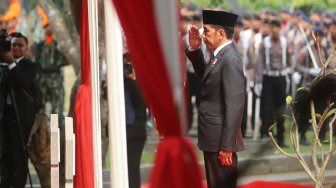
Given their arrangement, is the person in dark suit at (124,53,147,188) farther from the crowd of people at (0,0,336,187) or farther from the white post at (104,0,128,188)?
the white post at (104,0,128,188)

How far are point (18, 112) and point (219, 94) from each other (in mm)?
3932

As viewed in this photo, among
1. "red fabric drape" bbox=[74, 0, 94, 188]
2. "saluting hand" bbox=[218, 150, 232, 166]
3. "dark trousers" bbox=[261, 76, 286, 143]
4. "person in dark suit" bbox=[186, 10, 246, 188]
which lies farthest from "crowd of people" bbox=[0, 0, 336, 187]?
"saluting hand" bbox=[218, 150, 232, 166]

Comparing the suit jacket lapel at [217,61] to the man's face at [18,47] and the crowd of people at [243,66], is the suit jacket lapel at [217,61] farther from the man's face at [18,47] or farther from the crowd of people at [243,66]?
the man's face at [18,47]

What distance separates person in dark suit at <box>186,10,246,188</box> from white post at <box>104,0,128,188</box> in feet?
1.58

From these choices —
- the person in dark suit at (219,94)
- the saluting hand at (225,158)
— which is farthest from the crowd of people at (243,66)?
the saluting hand at (225,158)

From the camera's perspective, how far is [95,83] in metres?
7.57

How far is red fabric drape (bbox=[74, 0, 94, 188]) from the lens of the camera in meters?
7.61

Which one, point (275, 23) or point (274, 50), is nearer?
point (274, 50)

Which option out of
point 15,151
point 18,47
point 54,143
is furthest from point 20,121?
point 54,143

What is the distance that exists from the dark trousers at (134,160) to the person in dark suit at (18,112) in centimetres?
142

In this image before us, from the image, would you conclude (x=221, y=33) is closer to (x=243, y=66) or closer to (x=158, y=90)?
(x=158, y=90)

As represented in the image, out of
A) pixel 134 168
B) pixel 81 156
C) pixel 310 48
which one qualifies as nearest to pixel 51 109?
pixel 310 48

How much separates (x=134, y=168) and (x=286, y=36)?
17.4 ft

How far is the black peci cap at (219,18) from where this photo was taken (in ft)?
22.6
